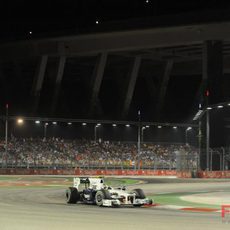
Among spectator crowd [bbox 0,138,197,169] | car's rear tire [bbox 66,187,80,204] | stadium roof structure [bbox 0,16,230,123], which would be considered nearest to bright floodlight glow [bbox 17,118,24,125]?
stadium roof structure [bbox 0,16,230,123]

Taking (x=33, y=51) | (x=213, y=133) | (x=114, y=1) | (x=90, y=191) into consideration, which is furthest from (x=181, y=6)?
(x=90, y=191)

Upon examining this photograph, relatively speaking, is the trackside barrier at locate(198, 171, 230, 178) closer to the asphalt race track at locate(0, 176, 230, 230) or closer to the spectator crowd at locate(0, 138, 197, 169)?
the spectator crowd at locate(0, 138, 197, 169)

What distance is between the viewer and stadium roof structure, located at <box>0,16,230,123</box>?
73438 millimetres

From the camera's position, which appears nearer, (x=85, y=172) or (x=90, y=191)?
(x=90, y=191)

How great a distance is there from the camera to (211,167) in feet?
204

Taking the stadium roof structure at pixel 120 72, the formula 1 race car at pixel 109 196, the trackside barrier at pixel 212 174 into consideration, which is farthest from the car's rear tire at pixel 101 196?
the stadium roof structure at pixel 120 72

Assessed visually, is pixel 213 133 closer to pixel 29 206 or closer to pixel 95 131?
pixel 95 131

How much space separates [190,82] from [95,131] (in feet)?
68.3

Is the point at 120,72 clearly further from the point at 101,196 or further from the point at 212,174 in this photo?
the point at 101,196

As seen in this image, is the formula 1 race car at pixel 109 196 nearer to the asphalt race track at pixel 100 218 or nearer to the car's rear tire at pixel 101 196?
the car's rear tire at pixel 101 196

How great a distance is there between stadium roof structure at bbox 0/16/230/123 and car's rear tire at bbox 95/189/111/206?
Answer: 152 feet

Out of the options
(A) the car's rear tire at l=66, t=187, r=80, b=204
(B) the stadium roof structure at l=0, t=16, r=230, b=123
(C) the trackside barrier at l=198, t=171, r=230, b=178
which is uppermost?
(B) the stadium roof structure at l=0, t=16, r=230, b=123

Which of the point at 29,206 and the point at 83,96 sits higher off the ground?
the point at 83,96

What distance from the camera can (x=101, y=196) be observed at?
2439 cm
